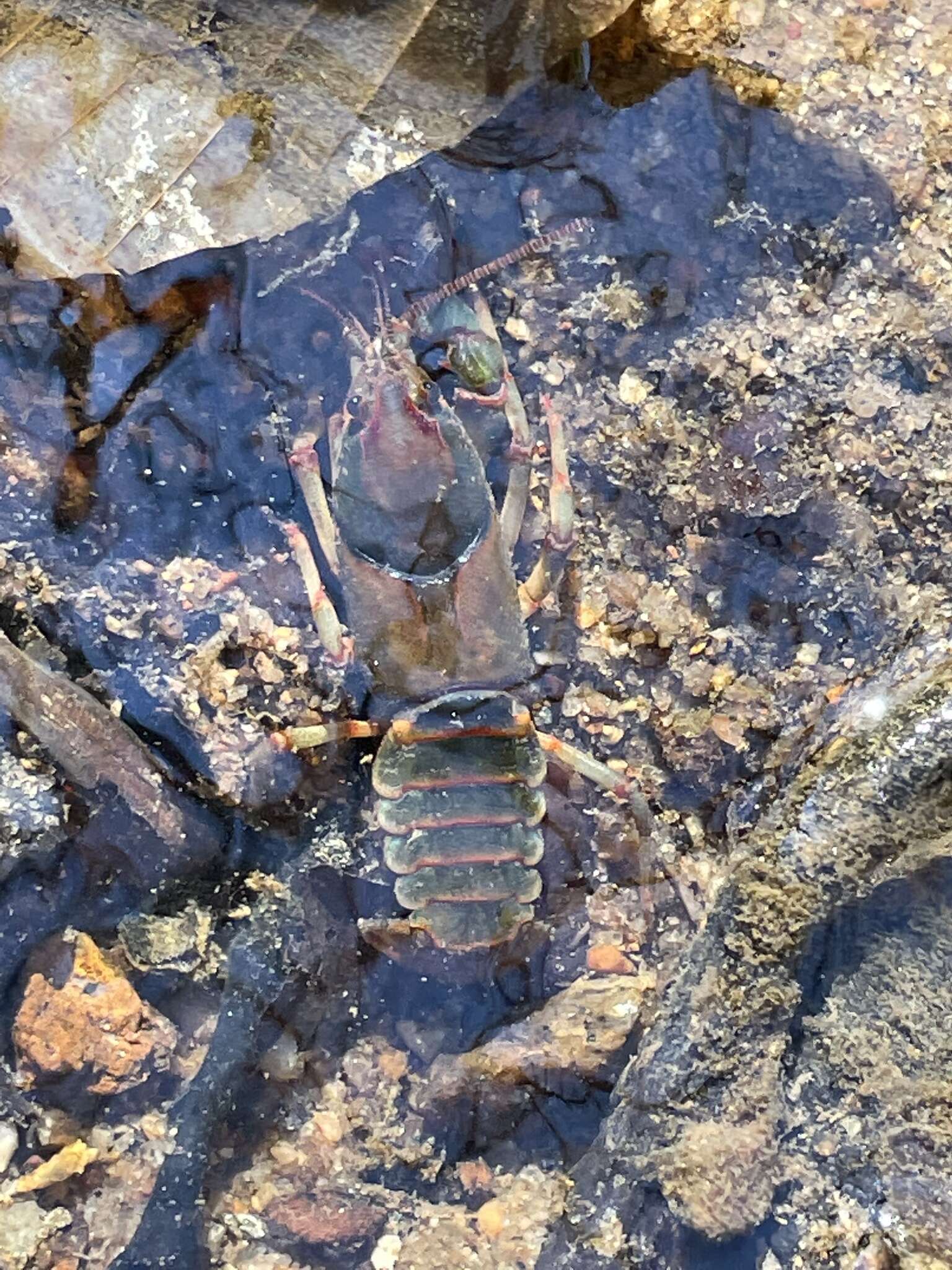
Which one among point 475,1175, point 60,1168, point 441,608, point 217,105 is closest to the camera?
point 217,105

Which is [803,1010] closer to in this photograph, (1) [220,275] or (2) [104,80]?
(1) [220,275]

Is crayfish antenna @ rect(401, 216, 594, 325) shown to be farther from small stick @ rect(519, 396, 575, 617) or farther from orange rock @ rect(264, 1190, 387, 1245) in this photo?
orange rock @ rect(264, 1190, 387, 1245)

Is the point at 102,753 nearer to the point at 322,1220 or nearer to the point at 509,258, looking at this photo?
the point at 322,1220

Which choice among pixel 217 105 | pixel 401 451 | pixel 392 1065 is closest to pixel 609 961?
pixel 392 1065

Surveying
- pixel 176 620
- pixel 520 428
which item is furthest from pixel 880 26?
pixel 176 620

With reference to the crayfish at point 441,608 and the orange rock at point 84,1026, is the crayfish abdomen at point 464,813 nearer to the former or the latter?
the crayfish at point 441,608

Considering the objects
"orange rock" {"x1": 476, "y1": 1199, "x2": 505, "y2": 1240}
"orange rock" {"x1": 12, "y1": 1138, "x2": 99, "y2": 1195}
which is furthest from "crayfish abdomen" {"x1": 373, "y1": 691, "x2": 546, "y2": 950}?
"orange rock" {"x1": 12, "y1": 1138, "x2": 99, "y2": 1195}
